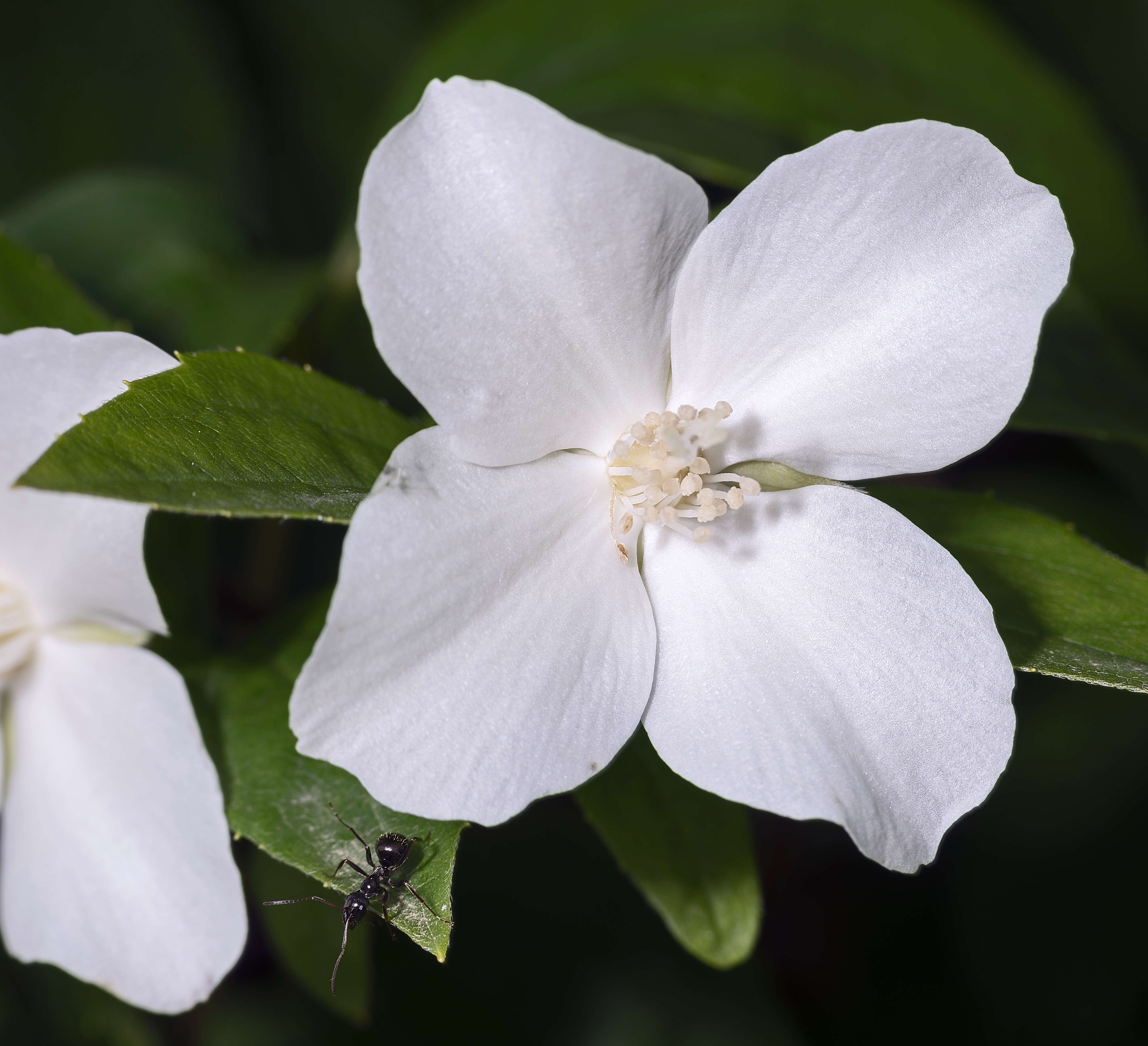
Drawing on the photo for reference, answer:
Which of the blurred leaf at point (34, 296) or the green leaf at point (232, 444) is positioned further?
the blurred leaf at point (34, 296)

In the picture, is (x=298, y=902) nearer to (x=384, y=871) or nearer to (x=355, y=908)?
(x=355, y=908)

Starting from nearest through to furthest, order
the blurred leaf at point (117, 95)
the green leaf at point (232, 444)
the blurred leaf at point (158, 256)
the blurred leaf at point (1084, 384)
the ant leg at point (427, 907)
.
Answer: the green leaf at point (232, 444) < the ant leg at point (427, 907) < the blurred leaf at point (1084, 384) < the blurred leaf at point (158, 256) < the blurred leaf at point (117, 95)

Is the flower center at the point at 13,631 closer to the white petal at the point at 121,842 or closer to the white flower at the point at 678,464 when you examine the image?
the white petal at the point at 121,842

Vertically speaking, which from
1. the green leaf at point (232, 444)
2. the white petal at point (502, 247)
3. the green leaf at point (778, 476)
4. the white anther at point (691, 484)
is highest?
the white petal at point (502, 247)

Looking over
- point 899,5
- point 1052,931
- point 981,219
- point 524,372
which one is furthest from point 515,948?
point 899,5

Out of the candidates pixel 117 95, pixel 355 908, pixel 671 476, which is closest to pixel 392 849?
pixel 355 908

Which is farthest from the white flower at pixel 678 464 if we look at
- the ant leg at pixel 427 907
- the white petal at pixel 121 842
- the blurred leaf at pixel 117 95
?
the blurred leaf at pixel 117 95

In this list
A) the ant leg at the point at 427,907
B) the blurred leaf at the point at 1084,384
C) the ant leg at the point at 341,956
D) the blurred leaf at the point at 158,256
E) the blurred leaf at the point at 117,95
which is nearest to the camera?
the ant leg at the point at 427,907
